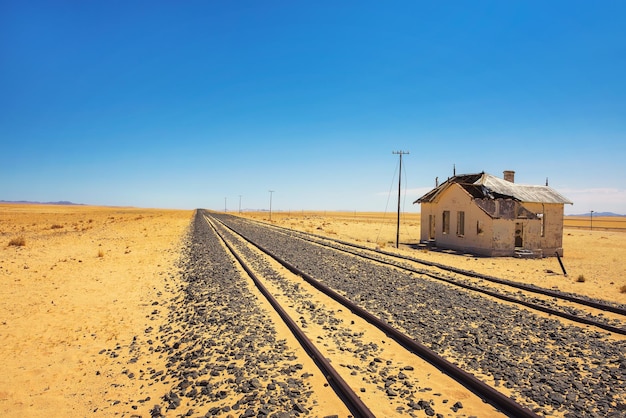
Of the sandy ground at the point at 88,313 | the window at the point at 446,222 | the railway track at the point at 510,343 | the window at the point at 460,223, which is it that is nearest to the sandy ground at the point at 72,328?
the sandy ground at the point at 88,313

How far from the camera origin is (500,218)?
22156mm

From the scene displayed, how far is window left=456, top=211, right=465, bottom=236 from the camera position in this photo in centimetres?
2456

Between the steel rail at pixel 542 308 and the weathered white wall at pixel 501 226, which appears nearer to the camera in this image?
the steel rail at pixel 542 308

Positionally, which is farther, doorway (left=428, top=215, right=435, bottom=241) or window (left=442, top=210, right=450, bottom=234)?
doorway (left=428, top=215, right=435, bottom=241)

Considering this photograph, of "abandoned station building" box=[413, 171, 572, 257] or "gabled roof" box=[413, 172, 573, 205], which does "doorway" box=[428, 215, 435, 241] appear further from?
"gabled roof" box=[413, 172, 573, 205]

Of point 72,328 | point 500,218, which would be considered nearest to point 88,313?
point 72,328

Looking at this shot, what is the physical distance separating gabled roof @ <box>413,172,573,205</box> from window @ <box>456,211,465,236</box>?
155 centimetres

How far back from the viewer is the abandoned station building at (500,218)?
22375 millimetres

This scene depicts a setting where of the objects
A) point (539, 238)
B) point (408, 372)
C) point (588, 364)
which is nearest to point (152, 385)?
point (408, 372)

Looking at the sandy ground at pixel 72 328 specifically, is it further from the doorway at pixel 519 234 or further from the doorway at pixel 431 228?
the doorway at pixel 519 234

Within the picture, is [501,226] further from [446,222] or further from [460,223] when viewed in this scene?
[446,222]

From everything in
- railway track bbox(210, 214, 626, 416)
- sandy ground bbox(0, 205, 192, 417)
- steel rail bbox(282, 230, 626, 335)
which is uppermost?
steel rail bbox(282, 230, 626, 335)

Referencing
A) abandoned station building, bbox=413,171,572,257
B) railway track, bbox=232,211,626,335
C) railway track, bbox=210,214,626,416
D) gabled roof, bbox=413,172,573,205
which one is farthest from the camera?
gabled roof, bbox=413,172,573,205

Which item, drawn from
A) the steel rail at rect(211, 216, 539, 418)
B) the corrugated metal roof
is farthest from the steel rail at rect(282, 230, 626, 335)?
the corrugated metal roof
